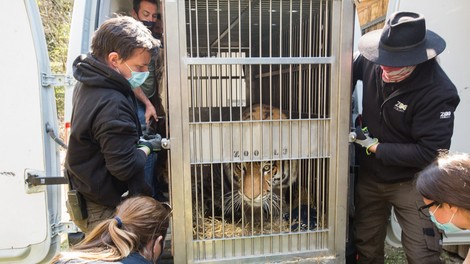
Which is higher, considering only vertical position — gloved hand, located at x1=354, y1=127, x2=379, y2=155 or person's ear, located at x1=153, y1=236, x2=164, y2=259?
gloved hand, located at x1=354, y1=127, x2=379, y2=155

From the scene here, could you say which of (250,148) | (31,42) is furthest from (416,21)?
(31,42)

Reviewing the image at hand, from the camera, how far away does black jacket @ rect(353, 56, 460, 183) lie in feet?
6.63

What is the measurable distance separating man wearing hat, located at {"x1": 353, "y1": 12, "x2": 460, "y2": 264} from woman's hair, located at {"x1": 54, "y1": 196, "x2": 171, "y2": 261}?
51.0 inches

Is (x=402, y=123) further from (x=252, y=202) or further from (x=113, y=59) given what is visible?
(x=113, y=59)

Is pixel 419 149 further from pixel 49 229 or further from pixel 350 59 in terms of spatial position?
pixel 49 229

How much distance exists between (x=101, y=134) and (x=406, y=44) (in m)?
1.64

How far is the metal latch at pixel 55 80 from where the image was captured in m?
2.26

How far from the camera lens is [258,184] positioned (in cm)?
222

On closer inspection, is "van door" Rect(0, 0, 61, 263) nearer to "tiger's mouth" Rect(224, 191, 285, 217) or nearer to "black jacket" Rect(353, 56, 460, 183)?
"tiger's mouth" Rect(224, 191, 285, 217)

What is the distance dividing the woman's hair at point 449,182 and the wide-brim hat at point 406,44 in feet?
1.91

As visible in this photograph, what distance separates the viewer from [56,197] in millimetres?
2432

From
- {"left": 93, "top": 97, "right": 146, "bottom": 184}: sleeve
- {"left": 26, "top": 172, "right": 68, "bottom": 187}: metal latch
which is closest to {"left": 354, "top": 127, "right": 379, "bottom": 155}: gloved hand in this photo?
{"left": 93, "top": 97, "right": 146, "bottom": 184}: sleeve

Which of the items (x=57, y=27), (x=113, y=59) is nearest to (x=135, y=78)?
(x=113, y=59)

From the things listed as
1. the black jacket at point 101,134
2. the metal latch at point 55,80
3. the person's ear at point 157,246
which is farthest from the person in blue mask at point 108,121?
the metal latch at point 55,80
